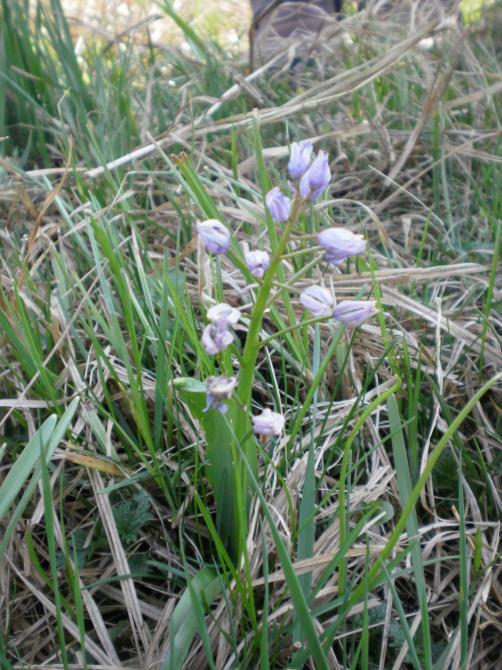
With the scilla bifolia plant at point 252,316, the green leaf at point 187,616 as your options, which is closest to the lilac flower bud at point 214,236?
the scilla bifolia plant at point 252,316

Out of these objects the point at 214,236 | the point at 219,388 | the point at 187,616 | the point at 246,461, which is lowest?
the point at 187,616

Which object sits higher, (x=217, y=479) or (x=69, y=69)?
(x=69, y=69)

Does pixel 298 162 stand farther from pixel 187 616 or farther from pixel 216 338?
pixel 187 616

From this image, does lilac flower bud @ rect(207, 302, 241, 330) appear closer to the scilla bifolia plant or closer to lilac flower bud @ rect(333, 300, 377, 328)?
the scilla bifolia plant

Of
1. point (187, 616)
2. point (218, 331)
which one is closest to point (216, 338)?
point (218, 331)

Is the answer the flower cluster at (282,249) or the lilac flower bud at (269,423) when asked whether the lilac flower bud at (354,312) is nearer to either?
the flower cluster at (282,249)

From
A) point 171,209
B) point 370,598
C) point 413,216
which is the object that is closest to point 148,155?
point 171,209

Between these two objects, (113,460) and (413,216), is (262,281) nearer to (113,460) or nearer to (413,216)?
(113,460)
